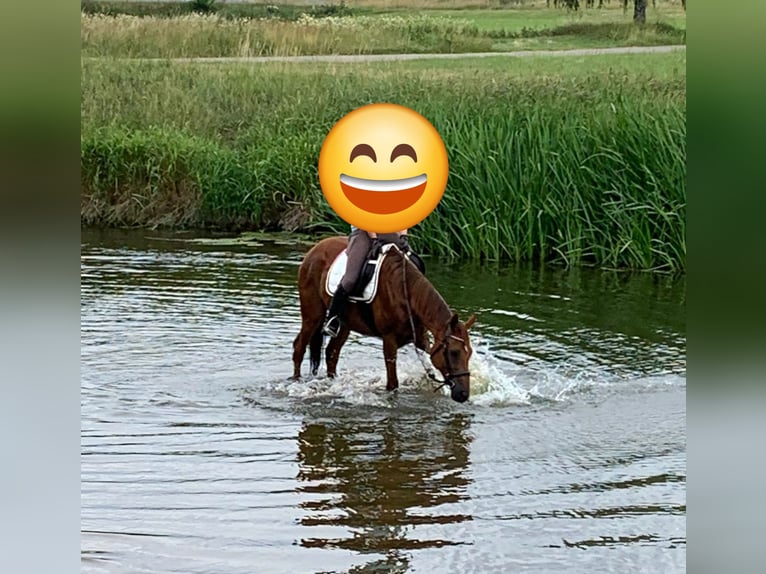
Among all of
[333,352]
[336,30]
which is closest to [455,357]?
[333,352]

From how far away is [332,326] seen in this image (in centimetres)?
747

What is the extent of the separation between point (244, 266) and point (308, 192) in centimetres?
232

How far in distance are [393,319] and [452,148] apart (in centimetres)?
554

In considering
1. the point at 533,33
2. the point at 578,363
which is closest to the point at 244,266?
the point at 578,363

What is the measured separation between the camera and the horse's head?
22.5 feet

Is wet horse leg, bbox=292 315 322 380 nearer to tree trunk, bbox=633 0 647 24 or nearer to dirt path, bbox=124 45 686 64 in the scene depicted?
dirt path, bbox=124 45 686 64

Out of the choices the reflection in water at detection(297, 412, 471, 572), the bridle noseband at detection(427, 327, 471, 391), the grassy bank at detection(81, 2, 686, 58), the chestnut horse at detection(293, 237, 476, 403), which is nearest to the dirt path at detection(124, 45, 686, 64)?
the grassy bank at detection(81, 2, 686, 58)

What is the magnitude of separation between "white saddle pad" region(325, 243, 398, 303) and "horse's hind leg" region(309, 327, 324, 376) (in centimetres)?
46

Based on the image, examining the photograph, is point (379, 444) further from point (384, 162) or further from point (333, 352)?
point (384, 162)

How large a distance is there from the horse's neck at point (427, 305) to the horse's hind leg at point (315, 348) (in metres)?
0.89

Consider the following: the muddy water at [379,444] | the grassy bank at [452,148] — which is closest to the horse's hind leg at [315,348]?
the muddy water at [379,444]

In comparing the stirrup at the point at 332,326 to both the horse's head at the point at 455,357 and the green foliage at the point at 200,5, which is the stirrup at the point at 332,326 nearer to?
the horse's head at the point at 455,357

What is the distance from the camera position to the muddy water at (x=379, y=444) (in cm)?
470
